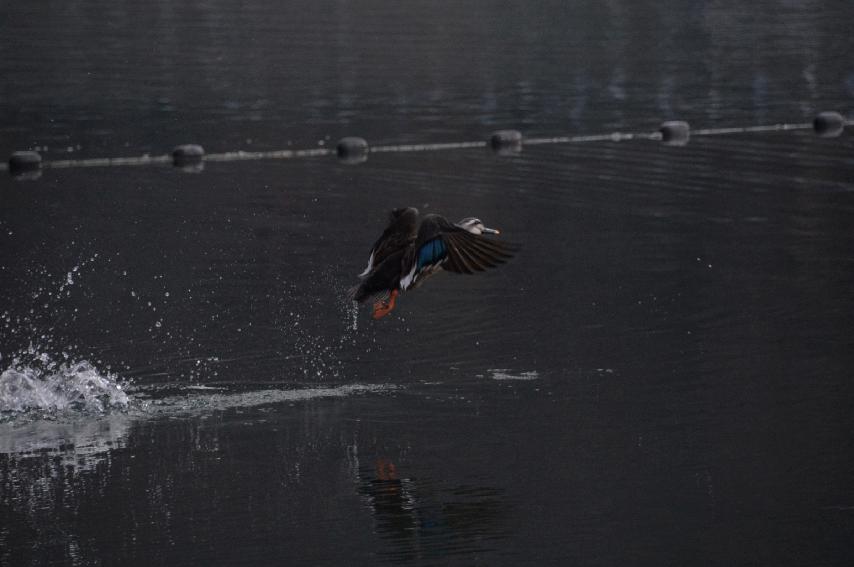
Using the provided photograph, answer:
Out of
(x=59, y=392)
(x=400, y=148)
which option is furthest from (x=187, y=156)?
(x=59, y=392)

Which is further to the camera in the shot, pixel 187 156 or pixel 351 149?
pixel 351 149

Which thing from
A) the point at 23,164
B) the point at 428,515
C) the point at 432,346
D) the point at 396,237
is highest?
the point at 396,237

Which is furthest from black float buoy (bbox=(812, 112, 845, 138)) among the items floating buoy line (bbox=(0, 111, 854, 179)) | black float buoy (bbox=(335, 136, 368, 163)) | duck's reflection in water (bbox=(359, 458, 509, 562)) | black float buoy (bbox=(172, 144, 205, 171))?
duck's reflection in water (bbox=(359, 458, 509, 562))

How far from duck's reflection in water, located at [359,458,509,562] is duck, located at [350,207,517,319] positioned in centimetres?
106

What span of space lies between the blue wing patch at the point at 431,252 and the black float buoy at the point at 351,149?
12495mm

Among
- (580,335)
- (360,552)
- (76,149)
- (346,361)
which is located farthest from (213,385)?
(76,149)

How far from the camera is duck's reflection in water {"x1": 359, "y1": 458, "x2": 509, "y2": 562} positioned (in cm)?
830

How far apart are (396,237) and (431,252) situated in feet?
2.00

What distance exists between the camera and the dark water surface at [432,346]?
8742 mm

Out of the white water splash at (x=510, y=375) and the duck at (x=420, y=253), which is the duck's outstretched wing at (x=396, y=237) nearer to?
the duck at (x=420, y=253)

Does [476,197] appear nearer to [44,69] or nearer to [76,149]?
[76,149]

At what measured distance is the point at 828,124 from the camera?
24109mm

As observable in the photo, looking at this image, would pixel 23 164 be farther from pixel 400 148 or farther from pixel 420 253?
pixel 420 253

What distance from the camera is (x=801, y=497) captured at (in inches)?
355
